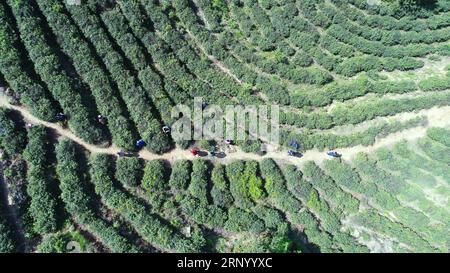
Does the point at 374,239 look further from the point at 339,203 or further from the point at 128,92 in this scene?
the point at 128,92

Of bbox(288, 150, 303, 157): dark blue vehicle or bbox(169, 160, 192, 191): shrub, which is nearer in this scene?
bbox(169, 160, 192, 191): shrub

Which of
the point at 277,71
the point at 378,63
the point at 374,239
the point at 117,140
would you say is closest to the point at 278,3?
the point at 277,71

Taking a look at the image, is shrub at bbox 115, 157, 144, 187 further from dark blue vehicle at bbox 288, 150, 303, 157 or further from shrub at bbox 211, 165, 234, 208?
dark blue vehicle at bbox 288, 150, 303, 157

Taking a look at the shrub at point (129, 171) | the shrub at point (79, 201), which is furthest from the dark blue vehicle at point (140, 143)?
the shrub at point (79, 201)

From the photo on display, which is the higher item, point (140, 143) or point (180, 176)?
point (140, 143)

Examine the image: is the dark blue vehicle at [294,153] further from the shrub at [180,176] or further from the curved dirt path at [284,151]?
the shrub at [180,176]

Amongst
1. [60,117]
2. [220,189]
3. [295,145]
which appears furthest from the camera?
[295,145]

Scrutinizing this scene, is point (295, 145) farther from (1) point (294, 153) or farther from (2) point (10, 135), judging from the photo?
(2) point (10, 135)

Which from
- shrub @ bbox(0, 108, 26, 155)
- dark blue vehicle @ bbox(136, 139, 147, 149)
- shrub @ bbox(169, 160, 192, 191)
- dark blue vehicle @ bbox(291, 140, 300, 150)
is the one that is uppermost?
shrub @ bbox(0, 108, 26, 155)

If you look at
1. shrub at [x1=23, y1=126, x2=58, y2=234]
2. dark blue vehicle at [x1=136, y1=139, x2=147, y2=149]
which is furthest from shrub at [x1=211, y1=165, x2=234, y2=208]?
shrub at [x1=23, y1=126, x2=58, y2=234]

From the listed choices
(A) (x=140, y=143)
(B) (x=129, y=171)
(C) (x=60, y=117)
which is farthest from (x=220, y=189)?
(C) (x=60, y=117)
